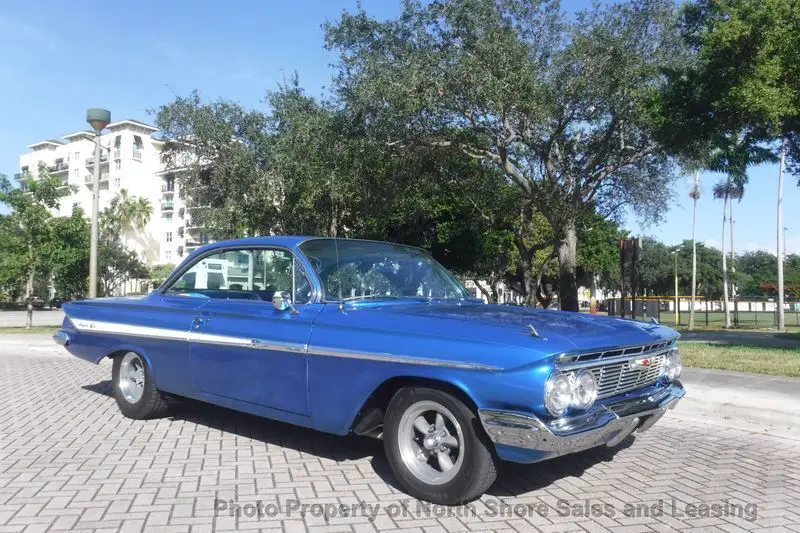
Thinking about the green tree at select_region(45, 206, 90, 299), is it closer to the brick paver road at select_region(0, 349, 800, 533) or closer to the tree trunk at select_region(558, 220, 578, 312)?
the tree trunk at select_region(558, 220, 578, 312)

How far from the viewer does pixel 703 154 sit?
16172 mm

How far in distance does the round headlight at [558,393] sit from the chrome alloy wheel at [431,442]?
578 millimetres

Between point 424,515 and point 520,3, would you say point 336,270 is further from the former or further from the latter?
point 520,3

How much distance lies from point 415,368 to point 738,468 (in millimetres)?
2932

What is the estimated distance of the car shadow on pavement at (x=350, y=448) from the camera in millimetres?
4410

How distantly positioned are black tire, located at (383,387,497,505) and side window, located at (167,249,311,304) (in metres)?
1.17

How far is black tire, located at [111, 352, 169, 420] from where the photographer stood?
5895mm

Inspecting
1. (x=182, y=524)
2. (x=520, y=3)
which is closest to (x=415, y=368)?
(x=182, y=524)

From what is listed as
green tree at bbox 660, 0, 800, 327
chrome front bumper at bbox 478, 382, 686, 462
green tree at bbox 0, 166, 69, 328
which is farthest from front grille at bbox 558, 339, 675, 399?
green tree at bbox 0, 166, 69, 328

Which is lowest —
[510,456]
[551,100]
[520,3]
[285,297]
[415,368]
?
[510,456]

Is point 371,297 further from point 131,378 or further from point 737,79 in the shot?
point 737,79

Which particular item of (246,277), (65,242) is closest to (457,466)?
(246,277)

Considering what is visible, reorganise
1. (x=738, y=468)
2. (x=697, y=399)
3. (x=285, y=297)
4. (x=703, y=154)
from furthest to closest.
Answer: (x=703, y=154)
(x=697, y=399)
(x=738, y=468)
(x=285, y=297)

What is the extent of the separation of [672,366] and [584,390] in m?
1.29
